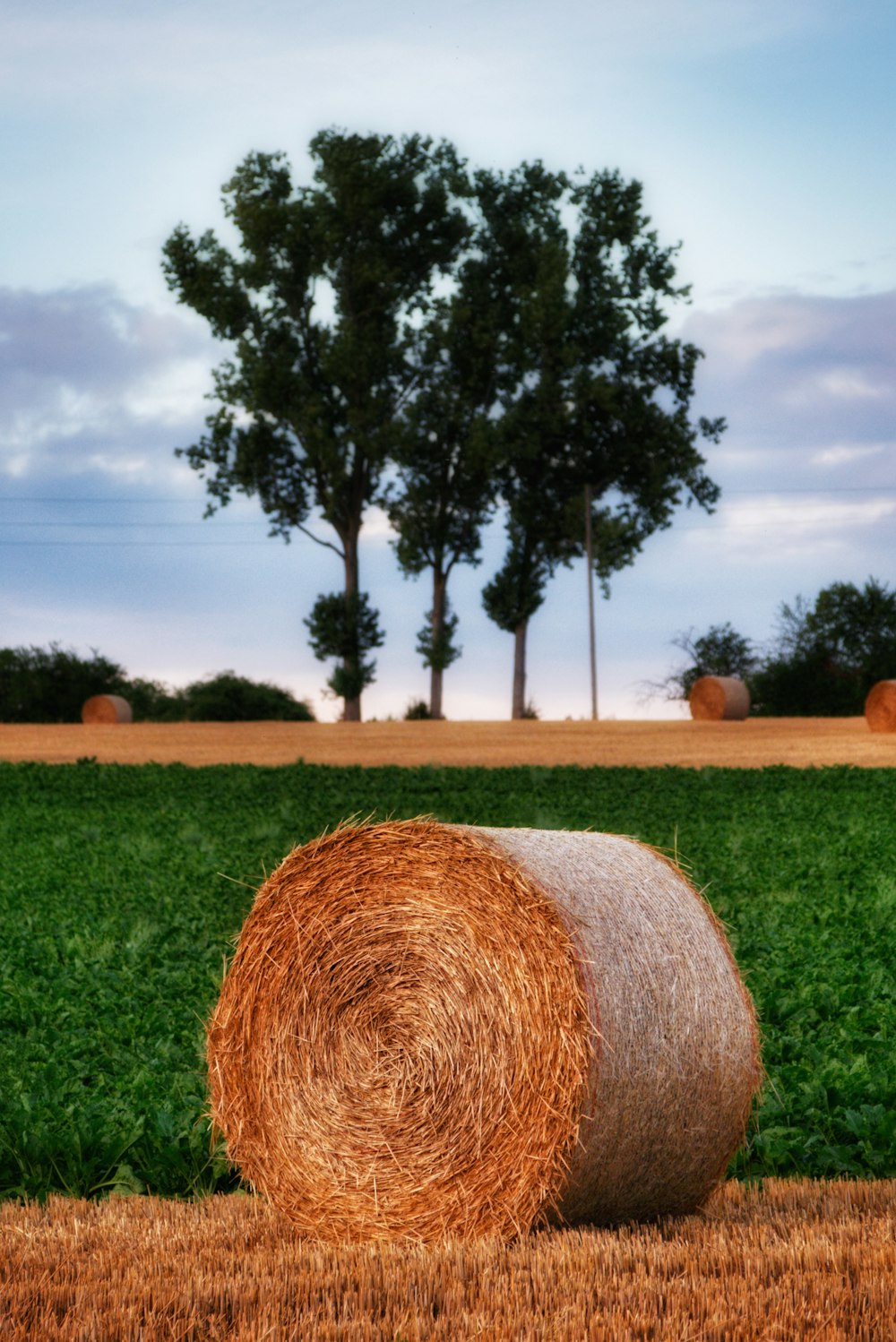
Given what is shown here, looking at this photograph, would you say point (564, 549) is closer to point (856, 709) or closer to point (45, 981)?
point (856, 709)

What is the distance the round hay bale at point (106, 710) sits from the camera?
3853cm

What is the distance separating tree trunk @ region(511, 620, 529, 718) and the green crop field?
17.5m

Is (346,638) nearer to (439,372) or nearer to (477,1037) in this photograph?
(439,372)

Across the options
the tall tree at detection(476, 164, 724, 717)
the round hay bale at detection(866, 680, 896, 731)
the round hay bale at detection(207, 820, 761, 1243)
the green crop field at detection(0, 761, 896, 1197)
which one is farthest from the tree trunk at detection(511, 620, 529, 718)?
the round hay bale at detection(207, 820, 761, 1243)

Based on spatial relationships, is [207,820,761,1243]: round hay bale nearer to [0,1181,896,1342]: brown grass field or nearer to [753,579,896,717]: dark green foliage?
[0,1181,896,1342]: brown grass field

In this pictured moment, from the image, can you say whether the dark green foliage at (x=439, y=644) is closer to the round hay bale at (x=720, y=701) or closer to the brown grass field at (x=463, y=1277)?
the round hay bale at (x=720, y=701)

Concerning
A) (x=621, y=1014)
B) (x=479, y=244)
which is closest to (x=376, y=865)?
(x=621, y=1014)

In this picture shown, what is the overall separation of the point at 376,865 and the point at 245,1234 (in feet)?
4.64

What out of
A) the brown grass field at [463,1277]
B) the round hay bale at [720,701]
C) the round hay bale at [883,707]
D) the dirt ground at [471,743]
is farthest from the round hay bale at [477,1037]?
the round hay bale at [720,701]

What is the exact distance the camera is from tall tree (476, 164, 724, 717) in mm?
43219

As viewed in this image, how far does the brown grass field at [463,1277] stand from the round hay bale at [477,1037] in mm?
201

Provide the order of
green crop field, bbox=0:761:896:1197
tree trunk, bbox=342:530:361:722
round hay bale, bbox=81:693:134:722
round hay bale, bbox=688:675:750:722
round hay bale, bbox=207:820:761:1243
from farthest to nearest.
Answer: tree trunk, bbox=342:530:361:722, round hay bale, bbox=81:693:134:722, round hay bale, bbox=688:675:750:722, green crop field, bbox=0:761:896:1197, round hay bale, bbox=207:820:761:1243

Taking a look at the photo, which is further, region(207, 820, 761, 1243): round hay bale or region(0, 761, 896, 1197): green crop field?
region(0, 761, 896, 1197): green crop field

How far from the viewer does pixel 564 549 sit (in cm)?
4497
